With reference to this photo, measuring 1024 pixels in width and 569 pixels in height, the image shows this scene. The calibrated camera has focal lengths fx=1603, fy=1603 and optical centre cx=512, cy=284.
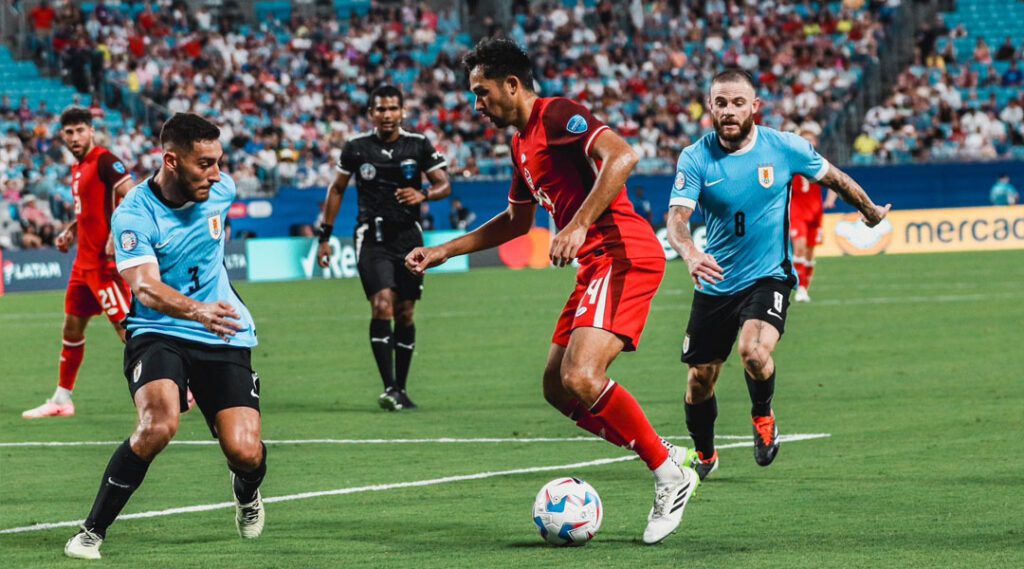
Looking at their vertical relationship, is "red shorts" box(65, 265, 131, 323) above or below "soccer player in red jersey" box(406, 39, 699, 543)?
below

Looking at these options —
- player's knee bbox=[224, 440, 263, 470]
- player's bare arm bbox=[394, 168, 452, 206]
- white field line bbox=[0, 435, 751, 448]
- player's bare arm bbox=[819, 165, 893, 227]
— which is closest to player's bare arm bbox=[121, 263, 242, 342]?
player's knee bbox=[224, 440, 263, 470]

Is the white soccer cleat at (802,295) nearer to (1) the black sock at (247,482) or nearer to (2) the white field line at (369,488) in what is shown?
(2) the white field line at (369,488)

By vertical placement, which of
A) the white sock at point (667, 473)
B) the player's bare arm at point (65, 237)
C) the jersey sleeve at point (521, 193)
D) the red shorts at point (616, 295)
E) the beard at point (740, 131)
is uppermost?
the beard at point (740, 131)

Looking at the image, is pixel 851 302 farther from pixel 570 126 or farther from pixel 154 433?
pixel 154 433

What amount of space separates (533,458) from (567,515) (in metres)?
2.87

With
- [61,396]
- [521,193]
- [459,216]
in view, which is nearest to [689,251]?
[521,193]

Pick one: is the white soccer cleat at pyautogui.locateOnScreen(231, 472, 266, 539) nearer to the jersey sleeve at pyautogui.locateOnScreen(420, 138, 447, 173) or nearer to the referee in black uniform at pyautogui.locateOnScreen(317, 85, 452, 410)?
the referee in black uniform at pyautogui.locateOnScreen(317, 85, 452, 410)

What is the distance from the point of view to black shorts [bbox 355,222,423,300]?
1302 cm

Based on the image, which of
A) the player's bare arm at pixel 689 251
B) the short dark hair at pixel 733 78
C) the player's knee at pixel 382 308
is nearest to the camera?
the player's bare arm at pixel 689 251

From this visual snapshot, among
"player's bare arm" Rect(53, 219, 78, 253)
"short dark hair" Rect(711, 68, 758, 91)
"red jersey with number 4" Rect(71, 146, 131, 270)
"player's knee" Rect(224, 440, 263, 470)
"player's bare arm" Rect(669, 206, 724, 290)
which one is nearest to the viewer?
"player's knee" Rect(224, 440, 263, 470)

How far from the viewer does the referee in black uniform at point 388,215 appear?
12992 mm

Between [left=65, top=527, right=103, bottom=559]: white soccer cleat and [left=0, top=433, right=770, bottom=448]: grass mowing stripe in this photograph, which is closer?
[left=65, top=527, right=103, bottom=559]: white soccer cleat

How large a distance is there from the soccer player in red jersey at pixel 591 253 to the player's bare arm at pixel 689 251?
214mm

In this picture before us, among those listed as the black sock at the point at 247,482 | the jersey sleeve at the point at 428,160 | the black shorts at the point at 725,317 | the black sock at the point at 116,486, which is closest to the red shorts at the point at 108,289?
the jersey sleeve at the point at 428,160
